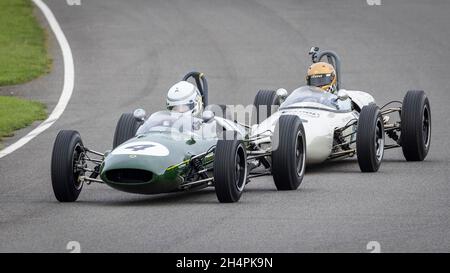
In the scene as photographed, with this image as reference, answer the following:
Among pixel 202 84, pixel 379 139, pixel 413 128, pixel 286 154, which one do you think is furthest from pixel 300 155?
pixel 413 128

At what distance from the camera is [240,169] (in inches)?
615

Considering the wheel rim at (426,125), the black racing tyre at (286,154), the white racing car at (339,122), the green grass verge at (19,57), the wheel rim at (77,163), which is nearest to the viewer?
the wheel rim at (77,163)

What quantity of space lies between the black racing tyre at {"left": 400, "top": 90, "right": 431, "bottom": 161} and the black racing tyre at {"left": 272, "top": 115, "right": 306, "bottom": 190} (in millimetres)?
2807

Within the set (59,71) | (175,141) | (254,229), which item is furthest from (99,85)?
(254,229)

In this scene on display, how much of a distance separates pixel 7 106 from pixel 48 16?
39.9ft

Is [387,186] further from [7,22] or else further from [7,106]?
[7,22]

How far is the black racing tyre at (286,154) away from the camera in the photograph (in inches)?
631

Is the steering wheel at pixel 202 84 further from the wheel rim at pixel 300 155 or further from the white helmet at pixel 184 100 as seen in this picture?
the wheel rim at pixel 300 155

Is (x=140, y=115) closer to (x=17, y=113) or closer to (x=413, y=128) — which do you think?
(x=413, y=128)

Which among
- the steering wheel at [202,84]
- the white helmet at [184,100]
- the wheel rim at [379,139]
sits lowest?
the wheel rim at [379,139]

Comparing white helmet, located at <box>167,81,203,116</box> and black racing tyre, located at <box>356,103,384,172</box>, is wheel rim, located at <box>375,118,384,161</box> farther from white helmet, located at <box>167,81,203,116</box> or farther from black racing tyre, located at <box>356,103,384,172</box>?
white helmet, located at <box>167,81,203,116</box>

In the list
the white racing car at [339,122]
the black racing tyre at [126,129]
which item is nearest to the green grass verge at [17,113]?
the white racing car at [339,122]

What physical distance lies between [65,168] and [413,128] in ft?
18.9

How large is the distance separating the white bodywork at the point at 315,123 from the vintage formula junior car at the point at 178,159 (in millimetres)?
835
